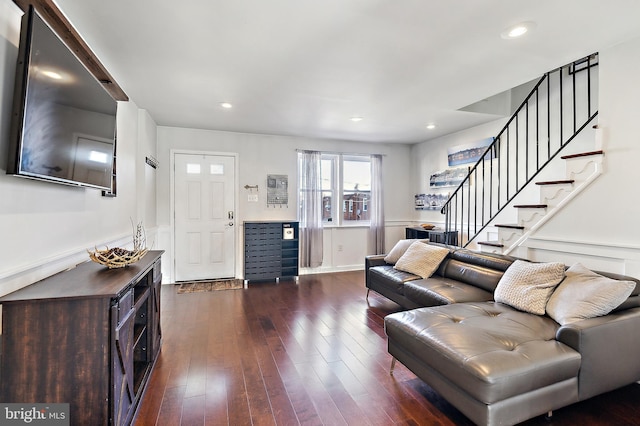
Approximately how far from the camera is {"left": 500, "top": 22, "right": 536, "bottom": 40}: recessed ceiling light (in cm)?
211

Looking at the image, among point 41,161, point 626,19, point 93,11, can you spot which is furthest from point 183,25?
point 626,19

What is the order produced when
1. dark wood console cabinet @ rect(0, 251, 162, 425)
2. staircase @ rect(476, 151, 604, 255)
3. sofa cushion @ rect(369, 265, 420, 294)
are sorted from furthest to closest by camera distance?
sofa cushion @ rect(369, 265, 420, 294) → staircase @ rect(476, 151, 604, 255) → dark wood console cabinet @ rect(0, 251, 162, 425)

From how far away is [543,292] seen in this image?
2.23 meters

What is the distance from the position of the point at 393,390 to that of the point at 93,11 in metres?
3.11

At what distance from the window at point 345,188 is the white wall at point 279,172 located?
7.8 inches

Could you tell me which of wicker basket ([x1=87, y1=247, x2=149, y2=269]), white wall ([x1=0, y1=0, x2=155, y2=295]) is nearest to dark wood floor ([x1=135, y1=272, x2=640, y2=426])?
wicker basket ([x1=87, y1=247, x2=149, y2=269])

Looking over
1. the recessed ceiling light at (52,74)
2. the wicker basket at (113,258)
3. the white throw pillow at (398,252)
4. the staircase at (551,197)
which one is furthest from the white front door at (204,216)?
the staircase at (551,197)

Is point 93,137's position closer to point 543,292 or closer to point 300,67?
point 300,67

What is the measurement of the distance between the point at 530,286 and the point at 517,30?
72.2 inches

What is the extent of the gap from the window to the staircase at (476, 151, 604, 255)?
280cm

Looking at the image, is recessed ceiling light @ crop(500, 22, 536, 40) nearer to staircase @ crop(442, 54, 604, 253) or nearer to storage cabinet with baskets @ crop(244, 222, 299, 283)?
staircase @ crop(442, 54, 604, 253)

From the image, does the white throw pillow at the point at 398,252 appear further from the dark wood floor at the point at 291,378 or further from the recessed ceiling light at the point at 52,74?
the recessed ceiling light at the point at 52,74

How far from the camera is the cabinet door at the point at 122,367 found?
1.48m

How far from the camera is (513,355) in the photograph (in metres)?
1.63
